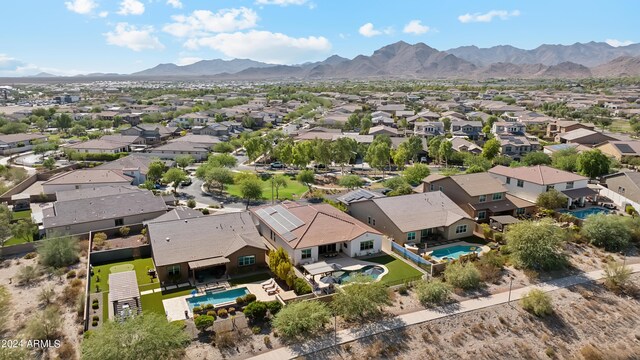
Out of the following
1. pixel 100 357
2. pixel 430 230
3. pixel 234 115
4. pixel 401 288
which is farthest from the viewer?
pixel 234 115

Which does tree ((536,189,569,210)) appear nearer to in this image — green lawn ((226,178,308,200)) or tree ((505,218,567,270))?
tree ((505,218,567,270))

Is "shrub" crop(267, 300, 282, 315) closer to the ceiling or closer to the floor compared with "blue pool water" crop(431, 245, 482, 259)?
closer to the ceiling

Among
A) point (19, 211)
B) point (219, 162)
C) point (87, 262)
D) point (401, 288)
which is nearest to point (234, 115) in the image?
point (219, 162)

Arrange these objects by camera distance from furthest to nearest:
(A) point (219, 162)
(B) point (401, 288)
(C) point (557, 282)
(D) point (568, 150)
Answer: (D) point (568, 150), (A) point (219, 162), (C) point (557, 282), (B) point (401, 288)

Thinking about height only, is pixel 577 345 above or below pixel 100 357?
below

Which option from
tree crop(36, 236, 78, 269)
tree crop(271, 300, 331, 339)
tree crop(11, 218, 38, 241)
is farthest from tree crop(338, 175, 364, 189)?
tree crop(11, 218, 38, 241)

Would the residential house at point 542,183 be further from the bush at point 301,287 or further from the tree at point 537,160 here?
the bush at point 301,287

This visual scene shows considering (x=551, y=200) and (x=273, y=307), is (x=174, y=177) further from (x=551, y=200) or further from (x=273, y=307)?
(x=551, y=200)

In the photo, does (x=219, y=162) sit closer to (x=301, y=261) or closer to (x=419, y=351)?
(x=301, y=261)
